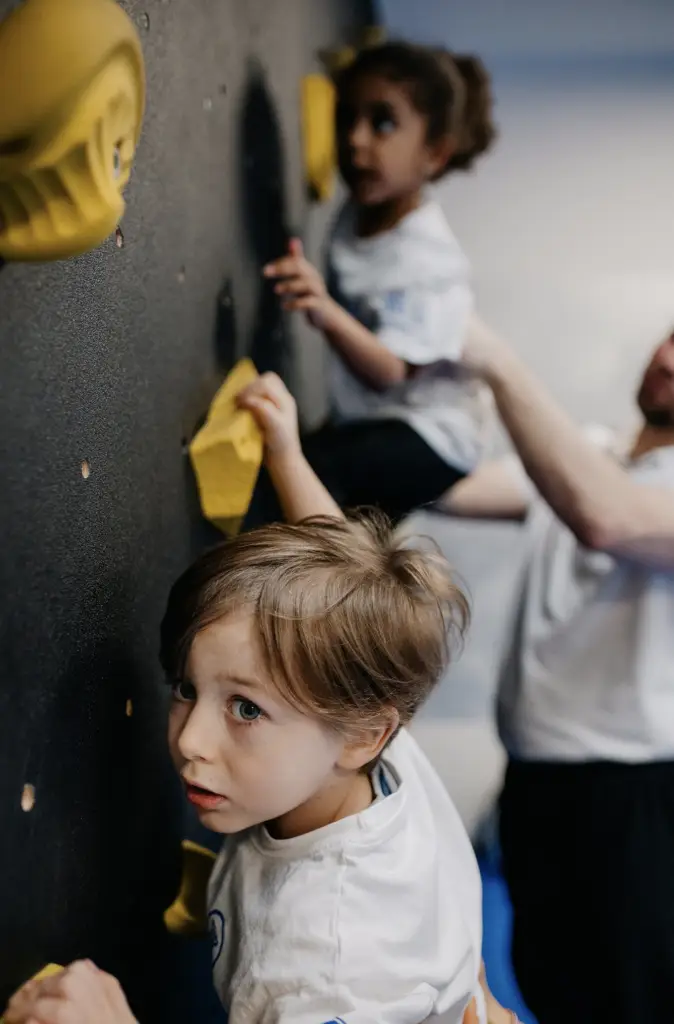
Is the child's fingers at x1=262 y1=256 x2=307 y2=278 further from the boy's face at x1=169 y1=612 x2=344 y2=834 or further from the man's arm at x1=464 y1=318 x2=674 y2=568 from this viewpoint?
the boy's face at x1=169 y1=612 x2=344 y2=834

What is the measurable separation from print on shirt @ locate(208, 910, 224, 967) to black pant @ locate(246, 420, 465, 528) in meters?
0.32

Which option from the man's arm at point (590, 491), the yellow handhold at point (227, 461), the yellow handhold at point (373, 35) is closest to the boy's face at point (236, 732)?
the yellow handhold at point (227, 461)

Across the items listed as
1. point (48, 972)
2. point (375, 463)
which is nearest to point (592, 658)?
point (375, 463)

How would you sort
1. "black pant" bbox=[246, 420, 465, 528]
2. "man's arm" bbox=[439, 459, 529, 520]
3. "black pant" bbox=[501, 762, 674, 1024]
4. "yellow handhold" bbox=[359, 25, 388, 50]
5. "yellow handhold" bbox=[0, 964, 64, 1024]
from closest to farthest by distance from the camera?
1. "yellow handhold" bbox=[0, 964, 64, 1024]
2. "black pant" bbox=[501, 762, 674, 1024]
3. "black pant" bbox=[246, 420, 465, 528]
4. "man's arm" bbox=[439, 459, 529, 520]
5. "yellow handhold" bbox=[359, 25, 388, 50]

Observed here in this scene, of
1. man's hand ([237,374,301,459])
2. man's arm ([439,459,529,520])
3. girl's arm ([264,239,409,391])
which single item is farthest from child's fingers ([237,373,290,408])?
man's arm ([439,459,529,520])

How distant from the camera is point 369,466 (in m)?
0.75

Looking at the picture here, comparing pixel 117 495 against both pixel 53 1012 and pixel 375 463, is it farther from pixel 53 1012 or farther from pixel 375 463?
pixel 375 463

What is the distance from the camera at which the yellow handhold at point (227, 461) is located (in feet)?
1.69

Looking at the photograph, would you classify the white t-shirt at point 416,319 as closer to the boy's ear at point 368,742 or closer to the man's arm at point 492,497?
the man's arm at point 492,497

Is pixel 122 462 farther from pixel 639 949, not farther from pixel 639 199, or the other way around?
pixel 639 199

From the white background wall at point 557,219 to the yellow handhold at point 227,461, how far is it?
39 centimetres

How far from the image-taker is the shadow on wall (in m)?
0.68

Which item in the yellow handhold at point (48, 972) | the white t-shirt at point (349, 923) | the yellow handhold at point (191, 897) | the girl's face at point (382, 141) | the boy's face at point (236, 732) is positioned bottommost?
the yellow handhold at point (191, 897)

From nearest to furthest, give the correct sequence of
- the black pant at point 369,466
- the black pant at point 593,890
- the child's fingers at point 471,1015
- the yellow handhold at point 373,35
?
1. the child's fingers at point 471,1015
2. the black pant at point 593,890
3. the black pant at point 369,466
4. the yellow handhold at point 373,35
